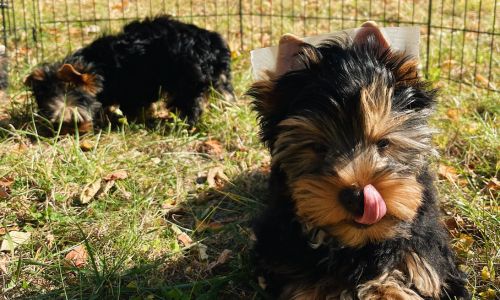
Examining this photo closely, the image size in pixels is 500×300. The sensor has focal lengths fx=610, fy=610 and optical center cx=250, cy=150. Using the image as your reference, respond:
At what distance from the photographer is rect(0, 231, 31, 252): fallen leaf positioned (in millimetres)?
3238

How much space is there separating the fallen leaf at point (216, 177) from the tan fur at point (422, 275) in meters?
1.91

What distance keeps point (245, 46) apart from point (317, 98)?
193 inches

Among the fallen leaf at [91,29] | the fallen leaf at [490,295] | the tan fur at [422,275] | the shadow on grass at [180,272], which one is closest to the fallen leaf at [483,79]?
the shadow on grass at [180,272]

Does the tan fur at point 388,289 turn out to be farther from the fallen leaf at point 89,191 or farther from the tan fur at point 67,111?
the tan fur at point 67,111

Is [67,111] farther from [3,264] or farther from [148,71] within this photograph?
[3,264]

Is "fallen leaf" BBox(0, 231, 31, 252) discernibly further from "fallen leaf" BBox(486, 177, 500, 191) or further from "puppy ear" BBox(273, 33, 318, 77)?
"fallen leaf" BBox(486, 177, 500, 191)

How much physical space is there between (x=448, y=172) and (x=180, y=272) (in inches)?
74.2

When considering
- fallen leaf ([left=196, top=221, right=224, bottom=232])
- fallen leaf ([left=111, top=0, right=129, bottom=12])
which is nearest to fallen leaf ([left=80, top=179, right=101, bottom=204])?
fallen leaf ([left=196, top=221, right=224, bottom=232])

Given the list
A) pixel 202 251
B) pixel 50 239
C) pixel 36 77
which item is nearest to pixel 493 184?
pixel 202 251

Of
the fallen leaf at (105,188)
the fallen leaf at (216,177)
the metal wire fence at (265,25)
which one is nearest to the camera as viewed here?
the fallen leaf at (105,188)

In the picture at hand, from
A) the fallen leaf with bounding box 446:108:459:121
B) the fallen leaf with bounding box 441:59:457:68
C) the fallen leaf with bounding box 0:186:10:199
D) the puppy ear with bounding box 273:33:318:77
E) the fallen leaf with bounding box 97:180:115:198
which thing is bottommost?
the fallen leaf with bounding box 97:180:115:198

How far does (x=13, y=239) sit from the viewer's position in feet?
11.0

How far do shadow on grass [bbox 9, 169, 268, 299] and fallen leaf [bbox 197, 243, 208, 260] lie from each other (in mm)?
12

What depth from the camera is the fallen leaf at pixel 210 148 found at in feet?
15.3
